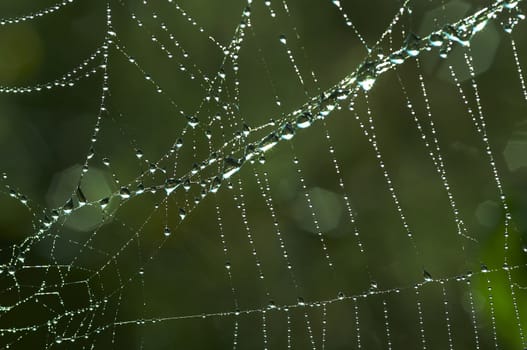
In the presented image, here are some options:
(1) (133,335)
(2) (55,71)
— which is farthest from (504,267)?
(2) (55,71)

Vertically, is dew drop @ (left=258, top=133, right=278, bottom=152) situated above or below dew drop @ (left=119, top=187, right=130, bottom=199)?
above

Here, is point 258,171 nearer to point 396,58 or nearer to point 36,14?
point 36,14

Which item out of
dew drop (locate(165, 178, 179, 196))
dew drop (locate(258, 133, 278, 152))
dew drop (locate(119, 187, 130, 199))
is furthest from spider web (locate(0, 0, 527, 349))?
dew drop (locate(258, 133, 278, 152))

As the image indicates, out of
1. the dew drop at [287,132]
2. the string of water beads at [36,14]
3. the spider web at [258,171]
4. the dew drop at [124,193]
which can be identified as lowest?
the dew drop at [124,193]

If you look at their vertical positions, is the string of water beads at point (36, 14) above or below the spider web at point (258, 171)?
above

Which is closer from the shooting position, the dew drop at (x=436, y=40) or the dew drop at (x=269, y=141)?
the dew drop at (x=436, y=40)

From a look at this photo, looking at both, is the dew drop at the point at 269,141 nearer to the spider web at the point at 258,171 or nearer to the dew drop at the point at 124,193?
the dew drop at the point at 124,193

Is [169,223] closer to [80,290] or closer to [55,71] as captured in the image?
[80,290]

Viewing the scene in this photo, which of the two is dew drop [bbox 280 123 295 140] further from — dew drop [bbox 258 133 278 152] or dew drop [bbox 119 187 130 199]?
dew drop [bbox 119 187 130 199]

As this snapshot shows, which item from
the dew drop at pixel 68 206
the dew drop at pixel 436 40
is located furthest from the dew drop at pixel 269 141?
the dew drop at pixel 68 206
